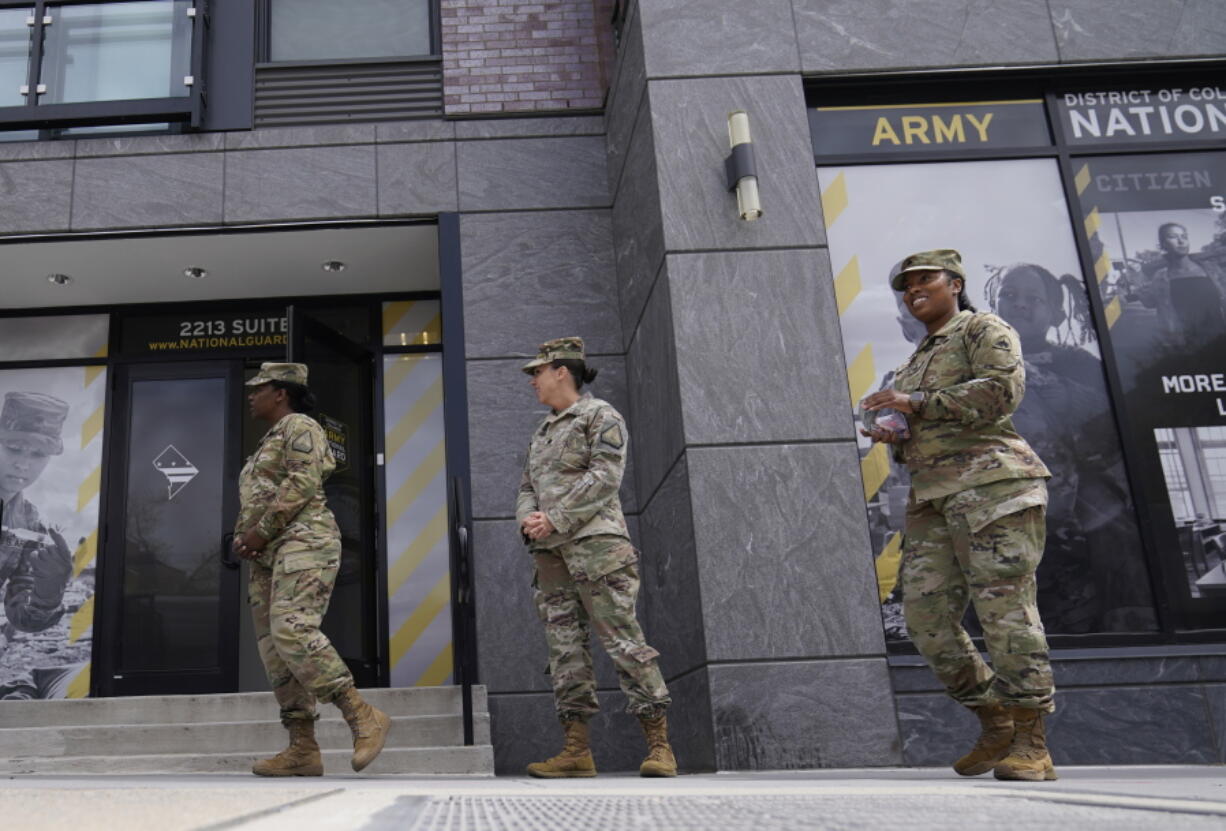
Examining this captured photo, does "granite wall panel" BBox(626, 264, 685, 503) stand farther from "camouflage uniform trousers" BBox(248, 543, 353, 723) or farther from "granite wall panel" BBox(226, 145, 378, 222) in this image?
"granite wall panel" BBox(226, 145, 378, 222)

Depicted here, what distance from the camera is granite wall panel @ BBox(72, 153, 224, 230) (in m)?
7.30

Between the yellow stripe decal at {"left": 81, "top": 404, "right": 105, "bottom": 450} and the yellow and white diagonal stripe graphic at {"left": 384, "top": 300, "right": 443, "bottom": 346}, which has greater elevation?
the yellow and white diagonal stripe graphic at {"left": 384, "top": 300, "right": 443, "bottom": 346}

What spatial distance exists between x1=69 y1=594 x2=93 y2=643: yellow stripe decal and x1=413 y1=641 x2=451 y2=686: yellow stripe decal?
2.49m

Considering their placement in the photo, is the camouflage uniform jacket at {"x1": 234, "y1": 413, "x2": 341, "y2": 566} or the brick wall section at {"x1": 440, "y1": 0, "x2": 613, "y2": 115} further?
the brick wall section at {"x1": 440, "y1": 0, "x2": 613, "y2": 115}

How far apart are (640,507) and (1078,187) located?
10.5ft

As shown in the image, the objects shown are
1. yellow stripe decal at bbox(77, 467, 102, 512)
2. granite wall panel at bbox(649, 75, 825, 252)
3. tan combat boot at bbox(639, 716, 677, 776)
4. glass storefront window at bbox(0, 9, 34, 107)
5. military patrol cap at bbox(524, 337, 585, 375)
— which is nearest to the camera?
tan combat boot at bbox(639, 716, 677, 776)

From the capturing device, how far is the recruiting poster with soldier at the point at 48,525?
784cm

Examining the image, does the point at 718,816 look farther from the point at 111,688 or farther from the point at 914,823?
the point at 111,688

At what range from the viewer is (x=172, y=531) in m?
8.20

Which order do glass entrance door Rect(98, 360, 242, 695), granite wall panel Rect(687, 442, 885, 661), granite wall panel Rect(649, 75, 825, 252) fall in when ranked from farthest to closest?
1. glass entrance door Rect(98, 360, 242, 695)
2. granite wall panel Rect(649, 75, 825, 252)
3. granite wall panel Rect(687, 442, 885, 661)

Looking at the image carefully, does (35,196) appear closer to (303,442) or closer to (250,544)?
(303,442)

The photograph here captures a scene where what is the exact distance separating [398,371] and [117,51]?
306 centimetres

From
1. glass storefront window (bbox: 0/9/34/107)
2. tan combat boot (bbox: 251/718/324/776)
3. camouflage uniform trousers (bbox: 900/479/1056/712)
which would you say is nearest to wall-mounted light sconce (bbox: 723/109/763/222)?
camouflage uniform trousers (bbox: 900/479/1056/712)

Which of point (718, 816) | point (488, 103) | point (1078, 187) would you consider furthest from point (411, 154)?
point (718, 816)
